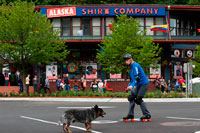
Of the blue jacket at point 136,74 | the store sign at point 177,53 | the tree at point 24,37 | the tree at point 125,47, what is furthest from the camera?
the store sign at point 177,53

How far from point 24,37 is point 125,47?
7822 mm

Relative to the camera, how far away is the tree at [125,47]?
2775 centimetres

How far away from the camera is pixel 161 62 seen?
35781mm

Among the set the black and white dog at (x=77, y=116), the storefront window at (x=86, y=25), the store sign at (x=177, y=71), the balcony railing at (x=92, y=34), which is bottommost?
the black and white dog at (x=77, y=116)

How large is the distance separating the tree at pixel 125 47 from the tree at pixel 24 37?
4.44m

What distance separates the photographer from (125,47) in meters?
28.4

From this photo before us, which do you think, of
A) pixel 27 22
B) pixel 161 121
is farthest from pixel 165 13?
pixel 161 121

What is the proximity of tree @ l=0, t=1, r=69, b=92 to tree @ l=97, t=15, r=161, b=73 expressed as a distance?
14.6 ft

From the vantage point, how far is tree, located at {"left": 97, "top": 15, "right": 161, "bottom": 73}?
27.8 m

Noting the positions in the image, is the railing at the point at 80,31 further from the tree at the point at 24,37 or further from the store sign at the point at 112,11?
the tree at the point at 24,37

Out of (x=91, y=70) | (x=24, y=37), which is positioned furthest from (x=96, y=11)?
(x=24, y=37)

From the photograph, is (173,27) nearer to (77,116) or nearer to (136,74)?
(136,74)

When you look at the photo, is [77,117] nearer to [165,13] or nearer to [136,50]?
[136,50]

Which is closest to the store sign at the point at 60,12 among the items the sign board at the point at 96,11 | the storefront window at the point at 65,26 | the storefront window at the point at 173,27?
the sign board at the point at 96,11
